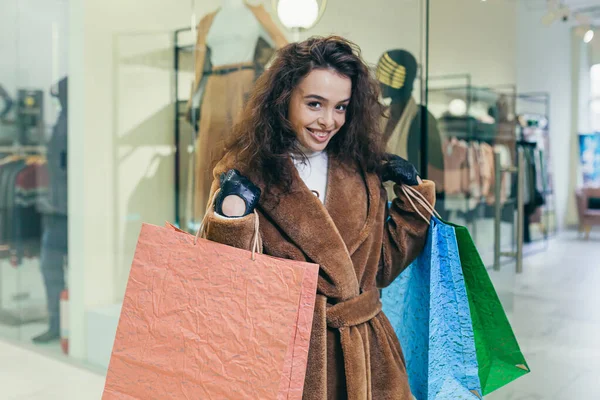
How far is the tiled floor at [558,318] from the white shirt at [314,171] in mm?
823

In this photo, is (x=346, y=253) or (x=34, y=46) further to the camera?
(x=34, y=46)

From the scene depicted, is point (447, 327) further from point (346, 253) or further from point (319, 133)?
point (319, 133)

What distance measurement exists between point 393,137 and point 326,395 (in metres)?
1.00

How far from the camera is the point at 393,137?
2.02 meters

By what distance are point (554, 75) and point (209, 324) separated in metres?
1.29

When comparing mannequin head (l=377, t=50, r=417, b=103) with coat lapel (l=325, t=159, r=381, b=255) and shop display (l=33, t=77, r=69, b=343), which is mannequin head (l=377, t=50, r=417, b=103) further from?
shop display (l=33, t=77, r=69, b=343)

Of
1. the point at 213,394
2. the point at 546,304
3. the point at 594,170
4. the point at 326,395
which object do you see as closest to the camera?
the point at 213,394

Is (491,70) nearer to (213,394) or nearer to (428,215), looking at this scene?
(428,215)

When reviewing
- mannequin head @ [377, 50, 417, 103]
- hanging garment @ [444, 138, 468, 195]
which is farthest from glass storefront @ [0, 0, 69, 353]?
hanging garment @ [444, 138, 468, 195]

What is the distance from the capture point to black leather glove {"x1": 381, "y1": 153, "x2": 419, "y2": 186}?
1433mm

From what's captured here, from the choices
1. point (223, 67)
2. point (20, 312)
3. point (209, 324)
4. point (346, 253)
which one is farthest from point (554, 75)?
point (20, 312)

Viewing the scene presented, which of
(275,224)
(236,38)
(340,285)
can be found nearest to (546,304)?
(340,285)

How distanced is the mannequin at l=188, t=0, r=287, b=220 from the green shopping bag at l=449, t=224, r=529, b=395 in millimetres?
1485

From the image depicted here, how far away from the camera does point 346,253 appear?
1341mm
